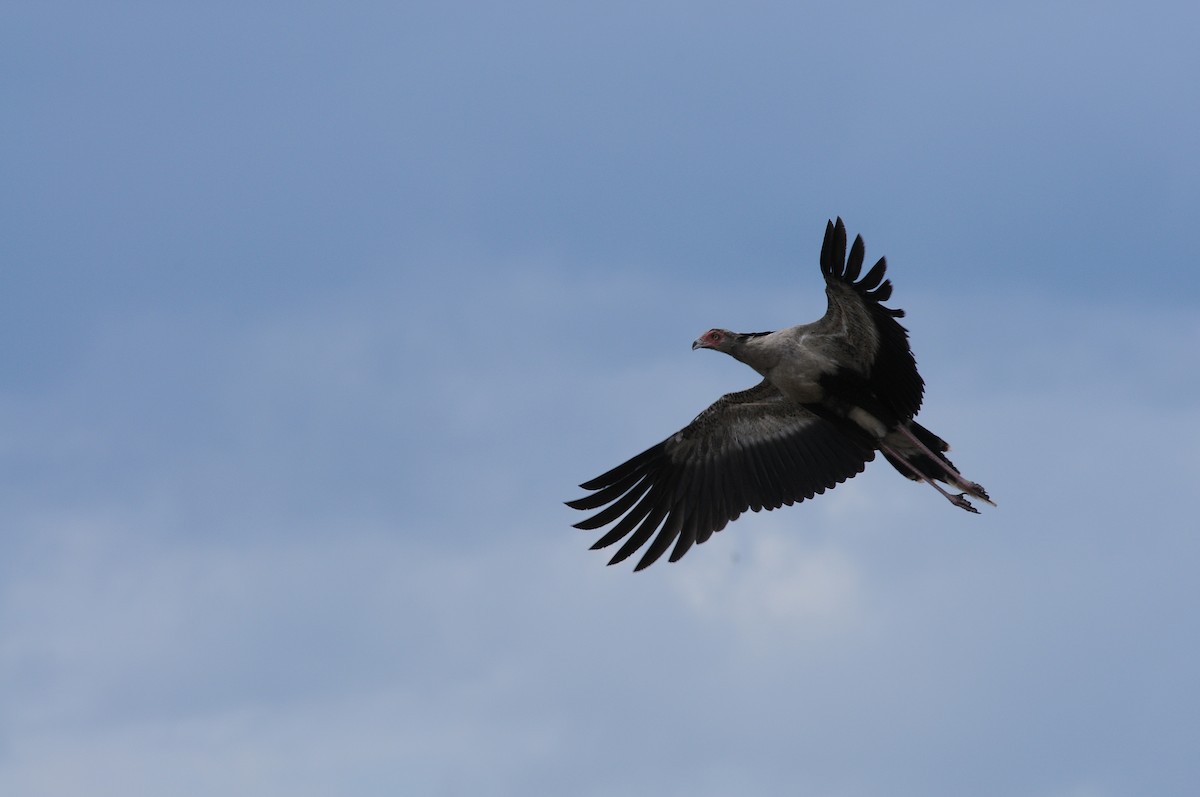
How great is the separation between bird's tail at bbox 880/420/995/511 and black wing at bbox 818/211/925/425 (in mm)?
199

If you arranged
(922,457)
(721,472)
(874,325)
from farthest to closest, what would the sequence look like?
(721,472) → (922,457) → (874,325)

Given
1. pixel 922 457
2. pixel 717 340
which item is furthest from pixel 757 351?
pixel 922 457

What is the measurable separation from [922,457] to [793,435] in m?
1.55

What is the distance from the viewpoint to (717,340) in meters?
16.0

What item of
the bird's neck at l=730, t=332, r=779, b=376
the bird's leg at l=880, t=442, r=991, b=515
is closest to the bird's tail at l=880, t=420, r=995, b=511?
the bird's leg at l=880, t=442, r=991, b=515

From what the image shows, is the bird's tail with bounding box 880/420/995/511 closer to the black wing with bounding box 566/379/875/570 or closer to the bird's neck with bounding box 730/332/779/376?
the black wing with bounding box 566/379/875/570

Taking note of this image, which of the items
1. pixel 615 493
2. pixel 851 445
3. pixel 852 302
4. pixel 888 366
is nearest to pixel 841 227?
pixel 852 302

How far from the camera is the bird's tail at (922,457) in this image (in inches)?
607

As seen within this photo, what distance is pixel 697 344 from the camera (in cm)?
1628

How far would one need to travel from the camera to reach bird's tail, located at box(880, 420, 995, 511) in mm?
15430

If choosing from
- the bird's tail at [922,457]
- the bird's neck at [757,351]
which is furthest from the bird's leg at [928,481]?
the bird's neck at [757,351]

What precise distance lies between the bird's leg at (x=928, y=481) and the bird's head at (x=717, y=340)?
1826mm

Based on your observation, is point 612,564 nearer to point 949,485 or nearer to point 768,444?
point 768,444

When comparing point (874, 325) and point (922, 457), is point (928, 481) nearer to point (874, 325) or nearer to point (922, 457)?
point (922, 457)
